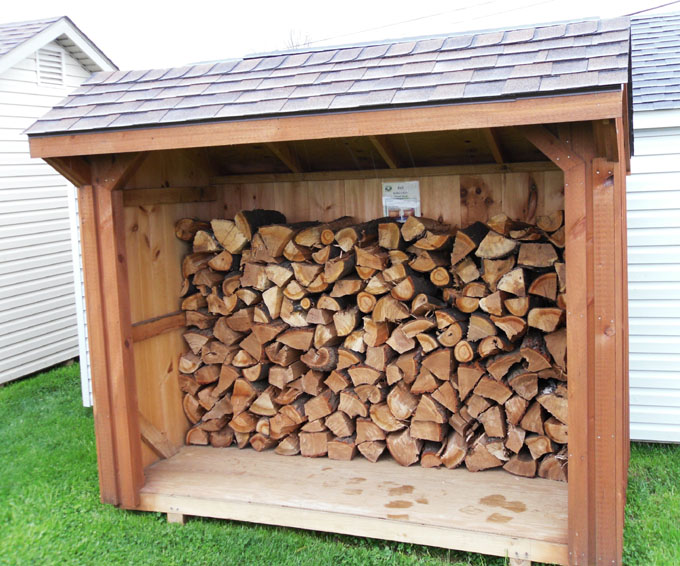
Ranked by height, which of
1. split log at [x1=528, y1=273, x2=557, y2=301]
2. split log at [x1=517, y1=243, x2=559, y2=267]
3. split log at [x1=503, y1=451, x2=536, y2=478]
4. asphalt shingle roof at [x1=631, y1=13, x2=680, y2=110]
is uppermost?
asphalt shingle roof at [x1=631, y1=13, x2=680, y2=110]

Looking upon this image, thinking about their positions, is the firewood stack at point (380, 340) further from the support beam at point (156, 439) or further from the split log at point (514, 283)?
the support beam at point (156, 439)

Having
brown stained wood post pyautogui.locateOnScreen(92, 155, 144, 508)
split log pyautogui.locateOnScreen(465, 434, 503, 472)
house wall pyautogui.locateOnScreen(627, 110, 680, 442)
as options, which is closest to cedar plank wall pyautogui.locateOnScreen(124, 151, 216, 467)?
brown stained wood post pyautogui.locateOnScreen(92, 155, 144, 508)

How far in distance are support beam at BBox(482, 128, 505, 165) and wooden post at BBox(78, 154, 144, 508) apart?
1.67 m

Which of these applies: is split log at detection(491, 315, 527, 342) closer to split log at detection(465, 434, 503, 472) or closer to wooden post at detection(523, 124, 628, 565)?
split log at detection(465, 434, 503, 472)

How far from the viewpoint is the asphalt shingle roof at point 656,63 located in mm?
4109

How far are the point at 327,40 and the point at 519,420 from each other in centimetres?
2118

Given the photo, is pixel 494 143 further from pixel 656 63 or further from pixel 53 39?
pixel 53 39

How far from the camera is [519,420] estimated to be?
3527mm

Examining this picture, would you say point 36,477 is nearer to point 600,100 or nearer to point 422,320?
point 422,320

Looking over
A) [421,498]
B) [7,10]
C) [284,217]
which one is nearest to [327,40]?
[7,10]

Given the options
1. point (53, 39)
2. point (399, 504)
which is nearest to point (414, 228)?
point (399, 504)

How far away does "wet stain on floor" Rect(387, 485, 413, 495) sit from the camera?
132 inches

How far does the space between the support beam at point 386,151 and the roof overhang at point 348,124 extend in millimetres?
702

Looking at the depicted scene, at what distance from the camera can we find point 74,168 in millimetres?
3248
